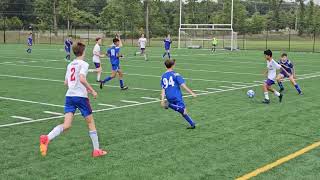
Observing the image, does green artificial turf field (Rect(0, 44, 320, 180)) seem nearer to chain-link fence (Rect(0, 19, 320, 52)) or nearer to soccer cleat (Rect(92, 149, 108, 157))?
soccer cleat (Rect(92, 149, 108, 157))

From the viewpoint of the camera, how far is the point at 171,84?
9.90 m

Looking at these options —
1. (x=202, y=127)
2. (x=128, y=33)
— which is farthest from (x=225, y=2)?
(x=202, y=127)

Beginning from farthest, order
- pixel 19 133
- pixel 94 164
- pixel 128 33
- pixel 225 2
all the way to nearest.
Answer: pixel 225 2 → pixel 128 33 → pixel 19 133 → pixel 94 164

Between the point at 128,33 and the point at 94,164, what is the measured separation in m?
66.6

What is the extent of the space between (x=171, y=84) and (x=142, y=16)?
72768 mm

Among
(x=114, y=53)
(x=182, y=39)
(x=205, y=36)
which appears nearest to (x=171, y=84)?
(x=114, y=53)

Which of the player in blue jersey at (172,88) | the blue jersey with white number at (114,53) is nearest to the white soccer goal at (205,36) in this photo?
the blue jersey with white number at (114,53)

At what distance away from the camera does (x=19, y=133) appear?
9.49m

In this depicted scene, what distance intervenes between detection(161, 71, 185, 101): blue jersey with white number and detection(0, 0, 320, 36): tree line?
59663 millimetres

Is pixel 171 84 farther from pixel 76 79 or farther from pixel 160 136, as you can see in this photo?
pixel 76 79

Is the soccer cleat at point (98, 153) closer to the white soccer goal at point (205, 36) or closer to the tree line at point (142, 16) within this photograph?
the white soccer goal at point (205, 36)

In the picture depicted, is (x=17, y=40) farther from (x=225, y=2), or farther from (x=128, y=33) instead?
(x=225, y=2)

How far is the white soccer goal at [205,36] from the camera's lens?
48.3 metres

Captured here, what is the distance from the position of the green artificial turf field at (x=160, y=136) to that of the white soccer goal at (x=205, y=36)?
32.0 m
